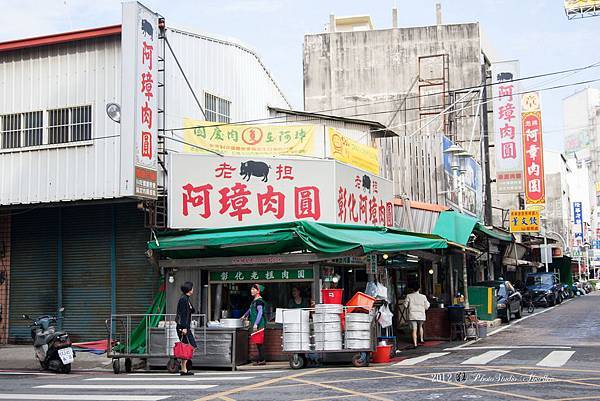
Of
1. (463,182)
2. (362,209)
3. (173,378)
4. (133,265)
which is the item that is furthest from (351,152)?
(173,378)

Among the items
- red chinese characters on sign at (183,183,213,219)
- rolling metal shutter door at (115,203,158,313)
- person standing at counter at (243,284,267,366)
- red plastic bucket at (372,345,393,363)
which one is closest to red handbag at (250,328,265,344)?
person standing at counter at (243,284,267,366)

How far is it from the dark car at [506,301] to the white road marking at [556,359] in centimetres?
1178

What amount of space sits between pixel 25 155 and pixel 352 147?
32.1 ft

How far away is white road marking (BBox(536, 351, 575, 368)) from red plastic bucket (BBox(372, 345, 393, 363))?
2940 millimetres

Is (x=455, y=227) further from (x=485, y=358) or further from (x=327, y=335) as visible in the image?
(x=327, y=335)

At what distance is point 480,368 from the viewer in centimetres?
1300

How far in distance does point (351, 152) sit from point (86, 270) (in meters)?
8.85

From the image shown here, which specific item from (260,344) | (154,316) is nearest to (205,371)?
(260,344)

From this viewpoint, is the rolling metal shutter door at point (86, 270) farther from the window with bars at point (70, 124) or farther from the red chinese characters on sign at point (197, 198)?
the red chinese characters on sign at point (197, 198)

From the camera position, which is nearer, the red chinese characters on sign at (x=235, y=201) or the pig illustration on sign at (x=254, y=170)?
the red chinese characters on sign at (x=235, y=201)

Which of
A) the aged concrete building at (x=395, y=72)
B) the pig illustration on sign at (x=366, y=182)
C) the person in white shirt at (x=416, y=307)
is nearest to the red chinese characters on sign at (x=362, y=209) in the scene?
the pig illustration on sign at (x=366, y=182)

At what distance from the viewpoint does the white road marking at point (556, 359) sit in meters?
13.4

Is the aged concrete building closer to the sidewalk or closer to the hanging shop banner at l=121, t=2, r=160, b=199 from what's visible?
the hanging shop banner at l=121, t=2, r=160, b=199

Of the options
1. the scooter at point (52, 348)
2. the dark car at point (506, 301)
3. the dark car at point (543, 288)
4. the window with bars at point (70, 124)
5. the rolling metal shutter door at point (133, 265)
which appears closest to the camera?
the scooter at point (52, 348)
